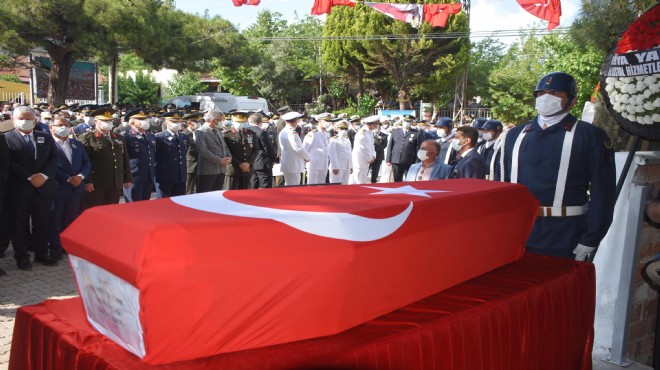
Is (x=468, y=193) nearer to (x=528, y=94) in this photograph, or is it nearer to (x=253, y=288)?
(x=253, y=288)

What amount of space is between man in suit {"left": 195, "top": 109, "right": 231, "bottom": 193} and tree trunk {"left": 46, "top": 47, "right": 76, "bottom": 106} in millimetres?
18444

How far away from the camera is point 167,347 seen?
59.9 inches

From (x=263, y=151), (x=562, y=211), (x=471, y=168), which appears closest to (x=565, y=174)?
(x=562, y=211)

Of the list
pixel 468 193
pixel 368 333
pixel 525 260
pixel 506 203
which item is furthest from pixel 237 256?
pixel 525 260

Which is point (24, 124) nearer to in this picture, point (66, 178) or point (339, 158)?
point (66, 178)

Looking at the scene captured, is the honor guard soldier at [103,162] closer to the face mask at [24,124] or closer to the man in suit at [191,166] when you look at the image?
the face mask at [24,124]

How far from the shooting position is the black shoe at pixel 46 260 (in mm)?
6238

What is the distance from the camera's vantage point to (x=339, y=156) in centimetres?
1237

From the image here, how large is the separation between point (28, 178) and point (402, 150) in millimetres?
8560

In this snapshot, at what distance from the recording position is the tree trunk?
24.4 metres

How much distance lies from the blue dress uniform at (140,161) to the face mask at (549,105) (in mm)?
6554

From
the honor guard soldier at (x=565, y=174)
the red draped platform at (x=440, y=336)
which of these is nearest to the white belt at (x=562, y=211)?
the honor guard soldier at (x=565, y=174)

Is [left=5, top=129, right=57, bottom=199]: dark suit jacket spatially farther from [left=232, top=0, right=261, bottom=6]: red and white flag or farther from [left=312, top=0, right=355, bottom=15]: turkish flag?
[left=312, top=0, right=355, bottom=15]: turkish flag

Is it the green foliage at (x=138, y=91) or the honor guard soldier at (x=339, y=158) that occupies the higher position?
the green foliage at (x=138, y=91)
